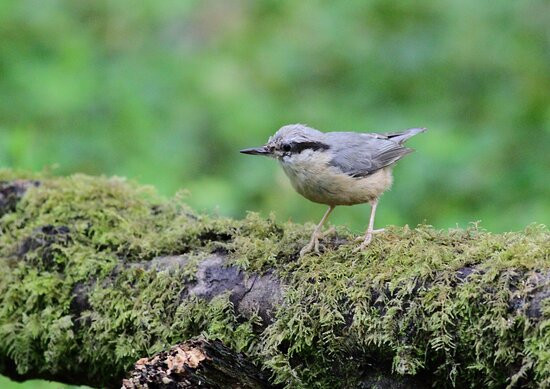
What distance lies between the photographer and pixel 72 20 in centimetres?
845

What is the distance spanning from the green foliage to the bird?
6.72 ft

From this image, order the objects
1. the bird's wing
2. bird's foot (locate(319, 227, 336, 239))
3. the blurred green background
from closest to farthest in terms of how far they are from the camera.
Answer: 1. bird's foot (locate(319, 227, 336, 239))
2. the bird's wing
3. the blurred green background

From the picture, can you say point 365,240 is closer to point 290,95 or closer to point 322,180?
point 322,180

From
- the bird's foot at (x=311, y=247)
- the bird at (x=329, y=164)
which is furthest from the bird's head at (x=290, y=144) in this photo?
the bird's foot at (x=311, y=247)

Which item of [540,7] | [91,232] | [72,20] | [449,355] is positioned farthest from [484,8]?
[449,355]

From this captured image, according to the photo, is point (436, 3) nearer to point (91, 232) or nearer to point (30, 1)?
point (30, 1)

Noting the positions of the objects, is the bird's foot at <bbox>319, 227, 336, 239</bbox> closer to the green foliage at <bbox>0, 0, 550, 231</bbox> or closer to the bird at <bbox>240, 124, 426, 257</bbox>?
the bird at <bbox>240, 124, 426, 257</bbox>

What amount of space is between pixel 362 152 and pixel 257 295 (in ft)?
4.48

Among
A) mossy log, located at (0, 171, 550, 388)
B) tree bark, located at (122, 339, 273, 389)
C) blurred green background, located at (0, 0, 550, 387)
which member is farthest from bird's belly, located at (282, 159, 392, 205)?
blurred green background, located at (0, 0, 550, 387)

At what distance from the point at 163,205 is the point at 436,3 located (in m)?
5.65

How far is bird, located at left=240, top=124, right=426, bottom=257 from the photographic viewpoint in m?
3.78

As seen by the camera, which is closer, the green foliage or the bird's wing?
the bird's wing

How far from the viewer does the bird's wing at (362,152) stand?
12.7ft

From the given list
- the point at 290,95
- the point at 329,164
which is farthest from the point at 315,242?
the point at 290,95
